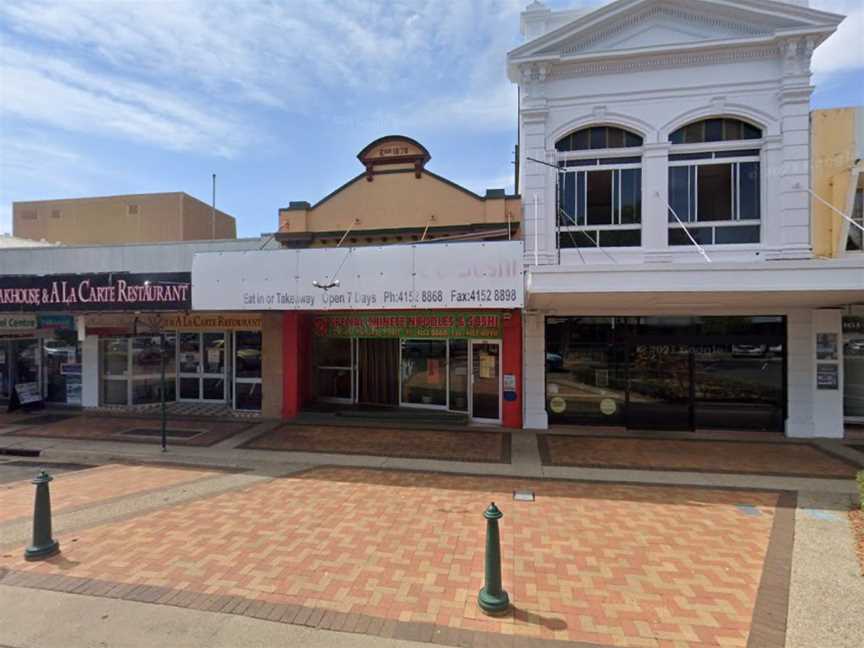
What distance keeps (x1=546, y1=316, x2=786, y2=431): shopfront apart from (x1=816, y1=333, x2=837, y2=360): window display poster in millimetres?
710

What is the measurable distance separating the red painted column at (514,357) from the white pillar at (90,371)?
1233 centimetres

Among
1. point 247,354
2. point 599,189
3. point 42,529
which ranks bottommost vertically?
point 42,529

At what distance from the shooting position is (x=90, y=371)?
549 inches

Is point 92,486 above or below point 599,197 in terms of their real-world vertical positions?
below

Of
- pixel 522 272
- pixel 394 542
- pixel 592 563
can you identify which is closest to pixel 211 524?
pixel 394 542

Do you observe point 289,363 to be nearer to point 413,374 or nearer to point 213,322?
point 213,322

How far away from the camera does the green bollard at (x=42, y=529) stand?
16.5ft

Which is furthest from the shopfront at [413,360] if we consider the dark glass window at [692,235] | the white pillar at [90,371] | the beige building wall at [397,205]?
the white pillar at [90,371]

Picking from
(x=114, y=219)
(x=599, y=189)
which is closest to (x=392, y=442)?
(x=599, y=189)

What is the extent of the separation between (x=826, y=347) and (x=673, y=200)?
4.91 meters

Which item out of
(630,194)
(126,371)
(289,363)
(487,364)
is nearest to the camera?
(630,194)

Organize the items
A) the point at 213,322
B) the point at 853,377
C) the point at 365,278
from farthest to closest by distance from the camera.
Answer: the point at 213,322, the point at 853,377, the point at 365,278

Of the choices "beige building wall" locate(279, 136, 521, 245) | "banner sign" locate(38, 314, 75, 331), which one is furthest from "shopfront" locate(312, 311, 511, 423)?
"banner sign" locate(38, 314, 75, 331)

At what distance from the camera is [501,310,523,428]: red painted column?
11.4 m
